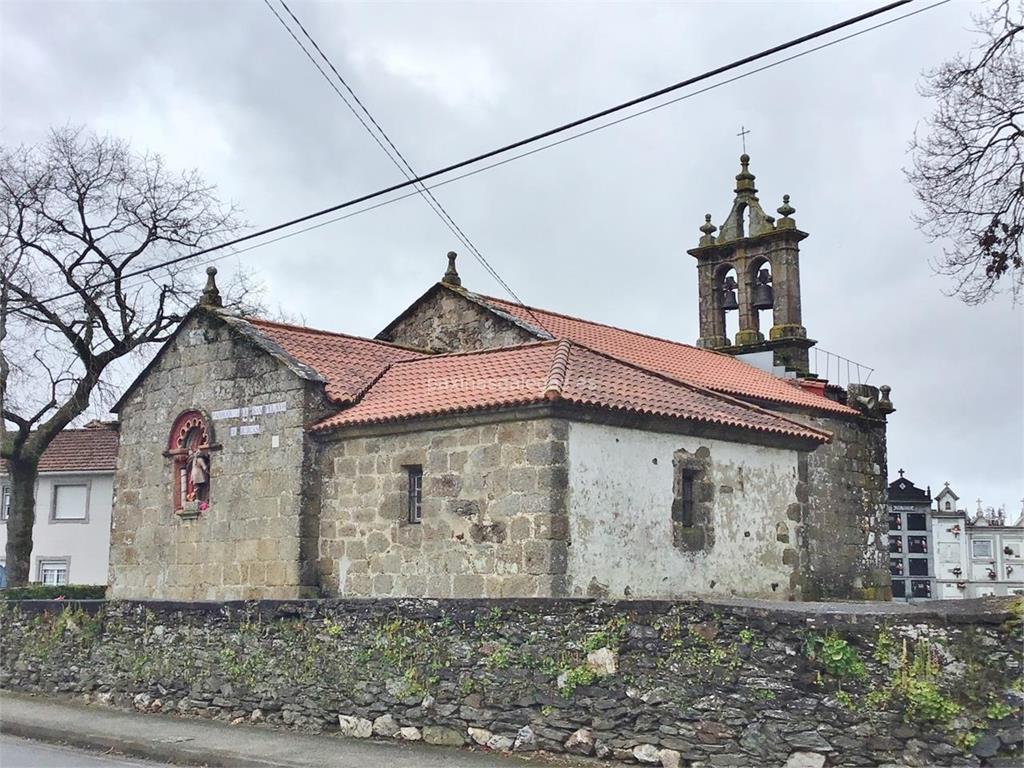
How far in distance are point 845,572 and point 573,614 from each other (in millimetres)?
13979

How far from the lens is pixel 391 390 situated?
1497 cm

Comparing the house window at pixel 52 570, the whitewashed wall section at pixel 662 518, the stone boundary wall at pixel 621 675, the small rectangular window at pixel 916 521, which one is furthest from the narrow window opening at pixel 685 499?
the small rectangular window at pixel 916 521

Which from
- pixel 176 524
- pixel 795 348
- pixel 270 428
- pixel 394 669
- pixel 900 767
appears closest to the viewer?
pixel 900 767

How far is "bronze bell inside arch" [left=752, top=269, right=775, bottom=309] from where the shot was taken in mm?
26875

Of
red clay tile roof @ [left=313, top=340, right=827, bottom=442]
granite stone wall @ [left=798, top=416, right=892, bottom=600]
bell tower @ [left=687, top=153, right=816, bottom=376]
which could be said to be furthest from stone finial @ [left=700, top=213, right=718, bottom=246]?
red clay tile roof @ [left=313, top=340, right=827, bottom=442]

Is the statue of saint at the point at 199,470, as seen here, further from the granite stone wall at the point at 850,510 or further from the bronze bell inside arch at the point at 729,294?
the bronze bell inside arch at the point at 729,294

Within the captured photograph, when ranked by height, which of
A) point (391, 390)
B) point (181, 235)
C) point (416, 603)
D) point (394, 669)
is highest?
point (181, 235)

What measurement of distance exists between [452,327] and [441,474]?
7.36 m

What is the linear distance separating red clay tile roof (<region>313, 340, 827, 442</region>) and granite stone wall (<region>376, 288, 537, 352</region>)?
3.14 meters

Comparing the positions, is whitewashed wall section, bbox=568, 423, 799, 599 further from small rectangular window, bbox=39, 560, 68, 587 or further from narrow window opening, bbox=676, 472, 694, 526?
small rectangular window, bbox=39, 560, 68, 587

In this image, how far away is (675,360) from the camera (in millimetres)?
22703

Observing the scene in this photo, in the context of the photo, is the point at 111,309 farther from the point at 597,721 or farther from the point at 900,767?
the point at 900,767

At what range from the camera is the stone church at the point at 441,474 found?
12.3m

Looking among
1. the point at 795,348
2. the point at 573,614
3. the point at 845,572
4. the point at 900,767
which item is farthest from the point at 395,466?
the point at 795,348
